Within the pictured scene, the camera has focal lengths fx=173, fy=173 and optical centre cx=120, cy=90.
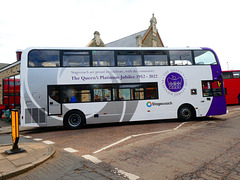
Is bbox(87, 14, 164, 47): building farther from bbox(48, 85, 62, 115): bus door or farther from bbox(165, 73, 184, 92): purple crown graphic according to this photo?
bbox(165, 73, 184, 92): purple crown graphic

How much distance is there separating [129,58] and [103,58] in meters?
1.44

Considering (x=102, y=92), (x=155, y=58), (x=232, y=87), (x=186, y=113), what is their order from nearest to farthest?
(x=102, y=92), (x=155, y=58), (x=186, y=113), (x=232, y=87)

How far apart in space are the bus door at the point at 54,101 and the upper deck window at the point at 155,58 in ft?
16.5

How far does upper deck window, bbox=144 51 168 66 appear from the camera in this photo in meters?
9.78

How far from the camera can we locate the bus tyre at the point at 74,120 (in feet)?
29.2

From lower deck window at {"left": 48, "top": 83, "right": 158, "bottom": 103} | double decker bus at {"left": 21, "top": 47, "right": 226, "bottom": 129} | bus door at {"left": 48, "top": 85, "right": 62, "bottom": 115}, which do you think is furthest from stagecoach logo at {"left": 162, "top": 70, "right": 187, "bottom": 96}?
bus door at {"left": 48, "top": 85, "right": 62, "bottom": 115}

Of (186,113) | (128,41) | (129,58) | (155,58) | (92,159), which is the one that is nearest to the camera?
(92,159)

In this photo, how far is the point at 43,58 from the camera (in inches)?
342

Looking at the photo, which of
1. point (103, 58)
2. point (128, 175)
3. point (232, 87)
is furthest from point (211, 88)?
point (232, 87)

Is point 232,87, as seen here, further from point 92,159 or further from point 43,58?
point 92,159

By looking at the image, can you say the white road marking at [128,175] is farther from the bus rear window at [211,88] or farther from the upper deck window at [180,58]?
the bus rear window at [211,88]

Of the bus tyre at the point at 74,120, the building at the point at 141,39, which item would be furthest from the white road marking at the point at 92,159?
the building at the point at 141,39

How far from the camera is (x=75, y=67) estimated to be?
905 centimetres

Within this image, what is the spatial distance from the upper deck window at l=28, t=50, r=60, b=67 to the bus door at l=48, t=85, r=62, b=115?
1.18m
